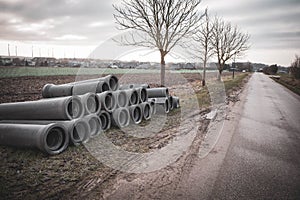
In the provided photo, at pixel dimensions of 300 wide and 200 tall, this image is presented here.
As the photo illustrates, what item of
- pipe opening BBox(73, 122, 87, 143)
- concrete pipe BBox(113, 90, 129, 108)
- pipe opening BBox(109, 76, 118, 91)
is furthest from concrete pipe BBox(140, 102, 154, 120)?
pipe opening BBox(73, 122, 87, 143)

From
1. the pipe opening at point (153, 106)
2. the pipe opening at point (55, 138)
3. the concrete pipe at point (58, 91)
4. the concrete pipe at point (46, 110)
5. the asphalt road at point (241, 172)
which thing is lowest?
the asphalt road at point (241, 172)

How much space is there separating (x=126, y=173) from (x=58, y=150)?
196 centimetres

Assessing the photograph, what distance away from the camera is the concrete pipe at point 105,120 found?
21.0 ft

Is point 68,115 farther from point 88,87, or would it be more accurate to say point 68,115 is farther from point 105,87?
point 105,87

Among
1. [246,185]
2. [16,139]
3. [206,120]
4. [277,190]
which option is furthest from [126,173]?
[206,120]

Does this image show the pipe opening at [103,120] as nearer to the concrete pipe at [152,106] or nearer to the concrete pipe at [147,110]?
the concrete pipe at [147,110]

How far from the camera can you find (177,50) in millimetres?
15023

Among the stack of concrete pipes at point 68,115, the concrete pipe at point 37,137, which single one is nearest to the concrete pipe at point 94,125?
the stack of concrete pipes at point 68,115

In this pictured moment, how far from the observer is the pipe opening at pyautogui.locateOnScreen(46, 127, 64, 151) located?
5.00m

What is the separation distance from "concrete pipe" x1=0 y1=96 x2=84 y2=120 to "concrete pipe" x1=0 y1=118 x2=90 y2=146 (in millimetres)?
140

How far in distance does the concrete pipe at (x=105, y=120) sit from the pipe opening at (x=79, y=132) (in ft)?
2.56

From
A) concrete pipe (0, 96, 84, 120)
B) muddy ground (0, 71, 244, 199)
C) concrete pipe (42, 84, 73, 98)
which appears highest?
concrete pipe (42, 84, 73, 98)

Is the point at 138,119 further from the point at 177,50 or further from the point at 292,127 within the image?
the point at 177,50

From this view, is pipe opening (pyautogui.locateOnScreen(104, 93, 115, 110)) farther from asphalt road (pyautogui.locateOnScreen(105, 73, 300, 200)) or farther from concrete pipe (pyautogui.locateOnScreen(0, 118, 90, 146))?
asphalt road (pyautogui.locateOnScreen(105, 73, 300, 200))
